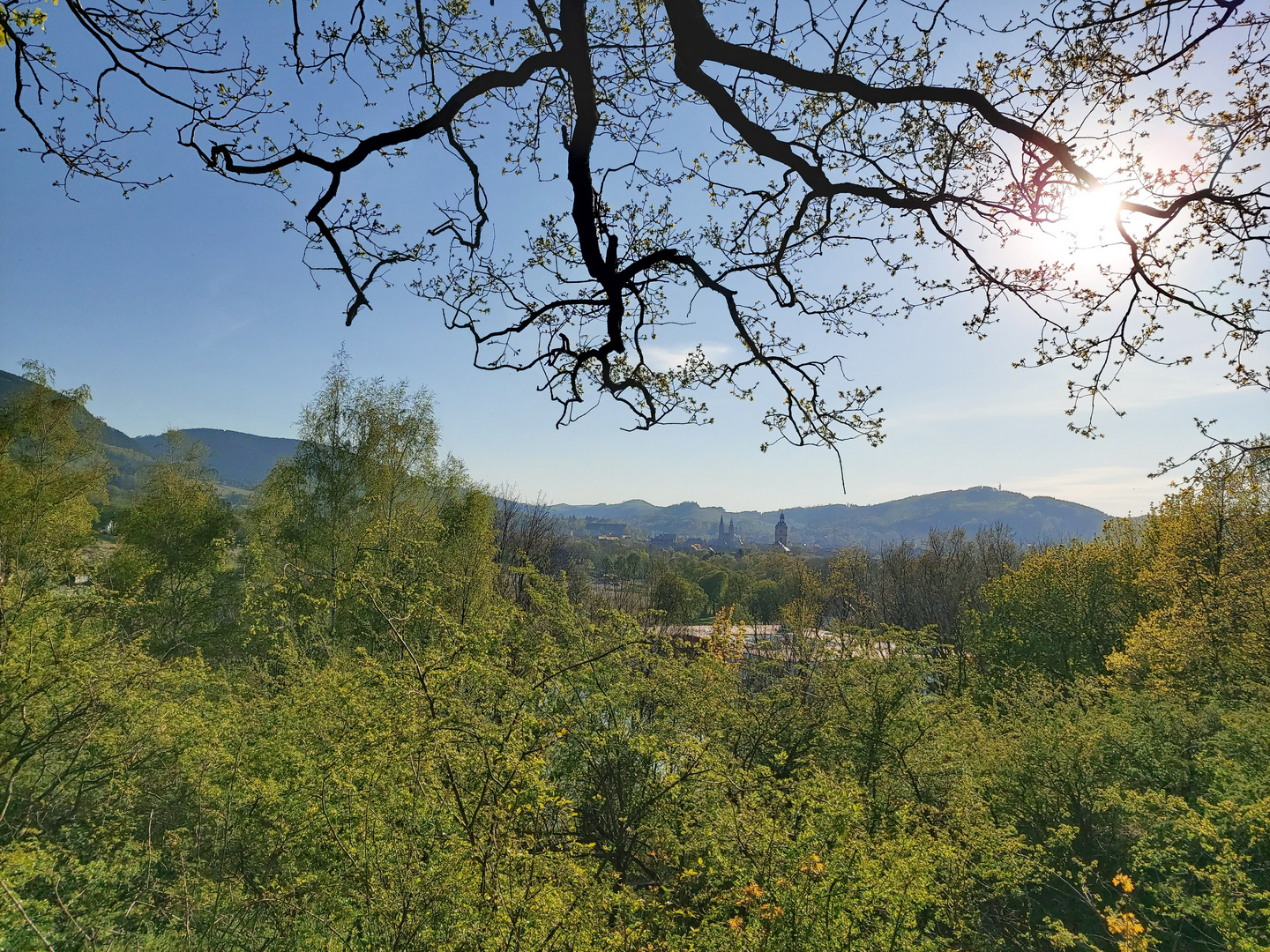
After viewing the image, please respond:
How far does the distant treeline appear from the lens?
383 centimetres

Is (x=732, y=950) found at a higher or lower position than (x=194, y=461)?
lower

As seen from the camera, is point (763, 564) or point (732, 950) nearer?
point (732, 950)

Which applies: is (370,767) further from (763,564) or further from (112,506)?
(763,564)

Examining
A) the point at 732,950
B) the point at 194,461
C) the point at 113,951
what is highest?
the point at 194,461

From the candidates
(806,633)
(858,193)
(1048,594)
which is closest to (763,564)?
(1048,594)

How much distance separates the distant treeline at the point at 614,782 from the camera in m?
3.83

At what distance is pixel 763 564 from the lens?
2018 inches

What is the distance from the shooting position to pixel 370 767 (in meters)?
4.44

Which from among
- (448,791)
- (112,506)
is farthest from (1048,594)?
(112,506)

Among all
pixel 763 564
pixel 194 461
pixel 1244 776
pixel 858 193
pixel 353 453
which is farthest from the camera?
pixel 763 564

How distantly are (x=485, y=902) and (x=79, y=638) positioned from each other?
25.4 feet

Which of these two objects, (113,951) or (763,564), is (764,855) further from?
(763,564)

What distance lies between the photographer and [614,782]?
6473 mm

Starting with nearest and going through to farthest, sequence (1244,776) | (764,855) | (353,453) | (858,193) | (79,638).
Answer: (858,193), (764,855), (1244,776), (79,638), (353,453)
